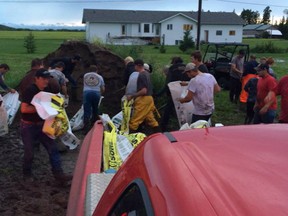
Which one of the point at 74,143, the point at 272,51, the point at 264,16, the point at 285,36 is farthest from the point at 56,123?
the point at 264,16

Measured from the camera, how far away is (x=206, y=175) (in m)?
1.55

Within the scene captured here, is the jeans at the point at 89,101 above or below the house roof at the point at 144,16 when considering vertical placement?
below

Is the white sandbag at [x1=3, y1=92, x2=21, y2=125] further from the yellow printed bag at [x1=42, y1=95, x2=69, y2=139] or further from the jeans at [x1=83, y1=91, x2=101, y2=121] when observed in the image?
the yellow printed bag at [x1=42, y1=95, x2=69, y2=139]

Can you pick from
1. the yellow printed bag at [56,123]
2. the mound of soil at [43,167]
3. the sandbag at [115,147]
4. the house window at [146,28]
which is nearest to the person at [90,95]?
the mound of soil at [43,167]

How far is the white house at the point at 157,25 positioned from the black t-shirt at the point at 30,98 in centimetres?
6929

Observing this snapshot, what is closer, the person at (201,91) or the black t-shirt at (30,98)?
the black t-shirt at (30,98)

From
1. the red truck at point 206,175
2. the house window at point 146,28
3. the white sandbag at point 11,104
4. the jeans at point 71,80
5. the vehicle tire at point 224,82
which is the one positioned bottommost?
the vehicle tire at point 224,82

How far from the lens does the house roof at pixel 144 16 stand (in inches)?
3004

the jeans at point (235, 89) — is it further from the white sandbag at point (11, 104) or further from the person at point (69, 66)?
the white sandbag at point (11, 104)

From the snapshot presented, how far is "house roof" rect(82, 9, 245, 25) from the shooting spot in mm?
76312

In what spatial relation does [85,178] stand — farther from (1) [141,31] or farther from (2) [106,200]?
(1) [141,31]

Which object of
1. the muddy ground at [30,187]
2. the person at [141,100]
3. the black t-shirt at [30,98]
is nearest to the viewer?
the muddy ground at [30,187]

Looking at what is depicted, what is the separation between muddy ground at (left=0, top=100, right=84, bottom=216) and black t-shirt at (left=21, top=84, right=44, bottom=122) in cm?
93

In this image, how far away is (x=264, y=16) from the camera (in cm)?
14425
